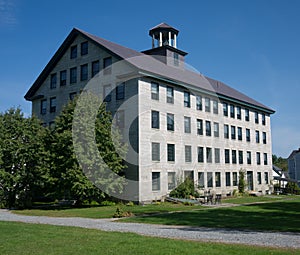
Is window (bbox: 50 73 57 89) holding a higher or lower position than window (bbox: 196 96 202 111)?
higher

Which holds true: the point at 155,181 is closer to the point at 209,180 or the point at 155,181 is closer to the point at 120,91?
the point at 120,91

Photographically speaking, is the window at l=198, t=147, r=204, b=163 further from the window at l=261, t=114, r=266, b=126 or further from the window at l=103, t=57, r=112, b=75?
the window at l=261, t=114, r=266, b=126

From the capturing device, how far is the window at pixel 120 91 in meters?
34.5

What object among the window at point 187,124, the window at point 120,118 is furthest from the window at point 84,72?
the window at point 187,124

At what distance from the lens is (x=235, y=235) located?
1405cm

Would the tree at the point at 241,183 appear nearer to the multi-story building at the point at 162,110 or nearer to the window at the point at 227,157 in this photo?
the multi-story building at the point at 162,110

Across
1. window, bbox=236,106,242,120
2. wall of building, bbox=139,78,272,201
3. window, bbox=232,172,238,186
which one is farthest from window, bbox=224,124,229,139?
window, bbox=232,172,238,186

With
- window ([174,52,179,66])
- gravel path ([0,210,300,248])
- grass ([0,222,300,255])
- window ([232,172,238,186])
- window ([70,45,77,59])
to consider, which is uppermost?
window ([174,52,179,66])

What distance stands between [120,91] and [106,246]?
79.7 feet

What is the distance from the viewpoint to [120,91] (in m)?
34.7

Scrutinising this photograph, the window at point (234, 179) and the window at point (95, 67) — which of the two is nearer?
the window at point (95, 67)

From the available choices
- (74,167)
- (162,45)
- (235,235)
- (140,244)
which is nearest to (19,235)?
(140,244)

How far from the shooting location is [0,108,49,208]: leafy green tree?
3091 cm

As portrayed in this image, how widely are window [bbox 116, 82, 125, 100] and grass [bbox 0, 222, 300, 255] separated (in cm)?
2134
